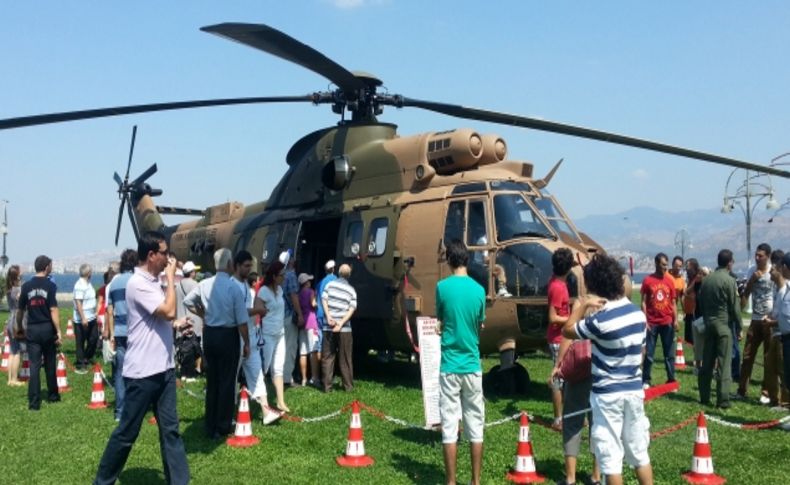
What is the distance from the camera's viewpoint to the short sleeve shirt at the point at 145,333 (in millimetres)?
5301

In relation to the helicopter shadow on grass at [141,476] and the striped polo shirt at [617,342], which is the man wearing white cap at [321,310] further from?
the striped polo shirt at [617,342]

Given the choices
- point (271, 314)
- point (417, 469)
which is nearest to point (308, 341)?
point (271, 314)

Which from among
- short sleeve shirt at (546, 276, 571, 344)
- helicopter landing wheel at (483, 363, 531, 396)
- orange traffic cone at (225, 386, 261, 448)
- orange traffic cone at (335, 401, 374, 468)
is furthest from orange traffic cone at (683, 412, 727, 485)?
orange traffic cone at (225, 386, 261, 448)

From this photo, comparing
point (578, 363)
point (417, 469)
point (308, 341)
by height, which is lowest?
point (417, 469)

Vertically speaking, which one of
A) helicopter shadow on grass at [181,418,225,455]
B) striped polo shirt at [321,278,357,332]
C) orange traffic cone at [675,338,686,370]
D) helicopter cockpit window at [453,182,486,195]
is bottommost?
orange traffic cone at [675,338,686,370]

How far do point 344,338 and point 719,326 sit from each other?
510cm

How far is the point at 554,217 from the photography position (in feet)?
31.3

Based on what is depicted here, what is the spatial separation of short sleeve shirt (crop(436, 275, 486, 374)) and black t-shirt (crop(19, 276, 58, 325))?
6.13 m

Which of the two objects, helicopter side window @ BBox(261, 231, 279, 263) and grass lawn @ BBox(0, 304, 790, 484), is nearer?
grass lawn @ BBox(0, 304, 790, 484)

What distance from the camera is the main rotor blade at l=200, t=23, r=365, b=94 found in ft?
28.7

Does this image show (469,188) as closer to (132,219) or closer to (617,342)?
(617,342)

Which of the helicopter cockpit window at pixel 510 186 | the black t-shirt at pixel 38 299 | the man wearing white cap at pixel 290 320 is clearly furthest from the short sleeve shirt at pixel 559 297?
the black t-shirt at pixel 38 299

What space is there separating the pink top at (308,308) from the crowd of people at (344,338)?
0.8 inches

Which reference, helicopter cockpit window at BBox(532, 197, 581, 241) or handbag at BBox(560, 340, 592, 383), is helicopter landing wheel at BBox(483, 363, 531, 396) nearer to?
helicopter cockpit window at BBox(532, 197, 581, 241)
